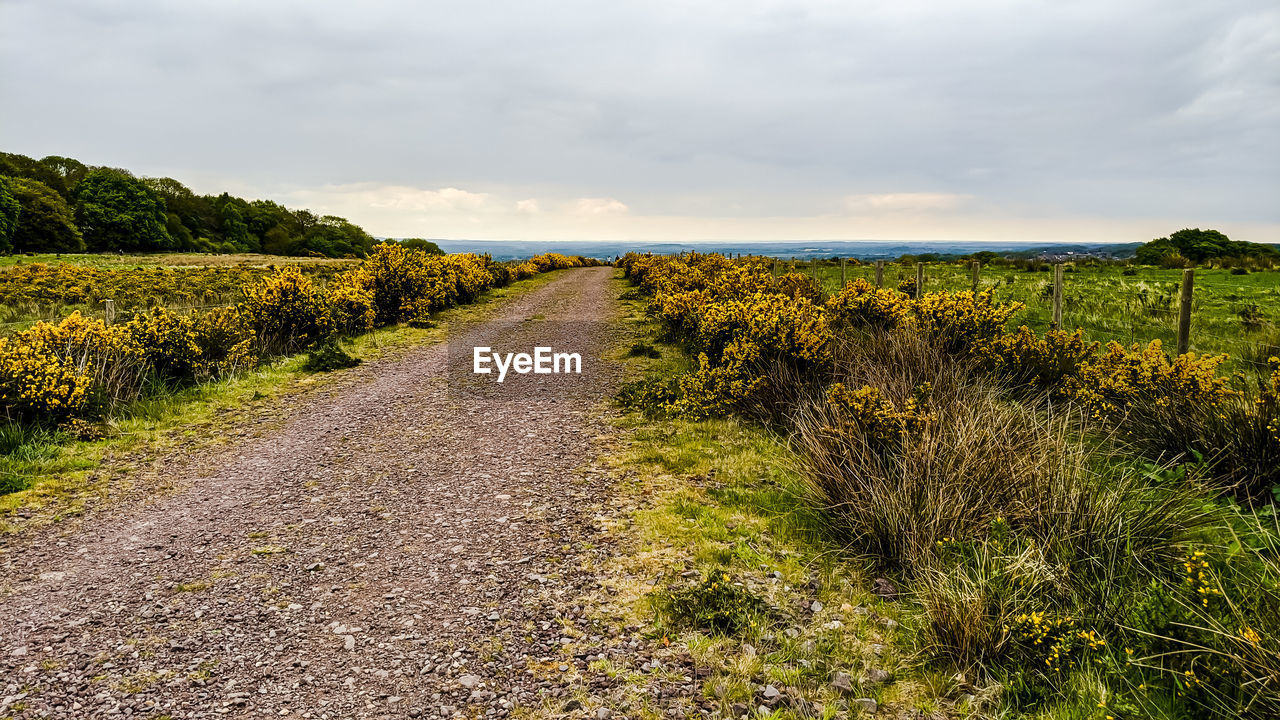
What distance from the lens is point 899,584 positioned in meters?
4.10

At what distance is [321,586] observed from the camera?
421cm

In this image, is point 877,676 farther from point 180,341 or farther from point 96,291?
point 96,291

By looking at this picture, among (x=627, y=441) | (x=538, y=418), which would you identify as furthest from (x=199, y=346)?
(x=627, y=441)

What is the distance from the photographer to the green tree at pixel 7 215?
53.1 meters

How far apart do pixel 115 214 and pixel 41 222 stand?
8.65 meters

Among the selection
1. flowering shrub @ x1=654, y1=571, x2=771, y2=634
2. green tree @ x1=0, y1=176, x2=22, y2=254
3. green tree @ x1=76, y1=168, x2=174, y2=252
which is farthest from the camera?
green tree @ x1=76, y1=168, x2=174, y2=252

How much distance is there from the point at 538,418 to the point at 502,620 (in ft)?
15.1

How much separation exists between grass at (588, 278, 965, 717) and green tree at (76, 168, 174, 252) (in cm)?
8470

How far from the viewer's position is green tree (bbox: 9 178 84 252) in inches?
2279

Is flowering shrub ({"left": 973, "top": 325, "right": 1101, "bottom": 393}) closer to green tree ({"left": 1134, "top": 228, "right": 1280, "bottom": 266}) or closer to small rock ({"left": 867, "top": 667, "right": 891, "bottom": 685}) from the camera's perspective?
small rock ({"left": 867, "top": 667, "right": 891, "bottom": 685})

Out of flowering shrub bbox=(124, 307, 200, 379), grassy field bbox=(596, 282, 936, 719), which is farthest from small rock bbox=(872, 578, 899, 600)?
flowering shrub bbox=(124, 307, 200, 379)

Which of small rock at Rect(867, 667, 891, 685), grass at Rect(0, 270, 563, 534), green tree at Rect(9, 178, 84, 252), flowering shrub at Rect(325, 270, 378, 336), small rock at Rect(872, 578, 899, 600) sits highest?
green tree at Rect(9, 178, 84, 252)

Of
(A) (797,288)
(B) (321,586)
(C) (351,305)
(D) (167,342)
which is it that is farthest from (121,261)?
(B) (321,586)

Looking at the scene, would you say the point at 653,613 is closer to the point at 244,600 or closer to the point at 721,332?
the point at 244,600
